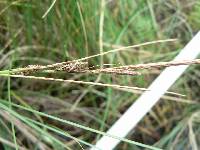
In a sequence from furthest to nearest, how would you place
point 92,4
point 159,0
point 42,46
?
point 159,0 < point 42,46 < point 92,4

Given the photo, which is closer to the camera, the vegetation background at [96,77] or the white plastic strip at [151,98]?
the white plastic strip at [151,98]

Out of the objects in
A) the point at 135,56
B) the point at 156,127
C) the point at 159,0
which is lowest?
the point at 156,127

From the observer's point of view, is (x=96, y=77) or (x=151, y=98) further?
(x=96, y=77)

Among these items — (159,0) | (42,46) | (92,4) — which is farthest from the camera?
(159,0)

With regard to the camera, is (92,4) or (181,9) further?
(181,9)

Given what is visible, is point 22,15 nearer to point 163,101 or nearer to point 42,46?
point 42,46

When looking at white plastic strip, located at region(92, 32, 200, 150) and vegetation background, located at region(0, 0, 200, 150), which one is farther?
vegetation background, located at region(0, 0, 200, 150)

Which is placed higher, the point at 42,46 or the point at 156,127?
the point at 42,46

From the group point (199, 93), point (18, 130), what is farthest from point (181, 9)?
point (18, 130)
